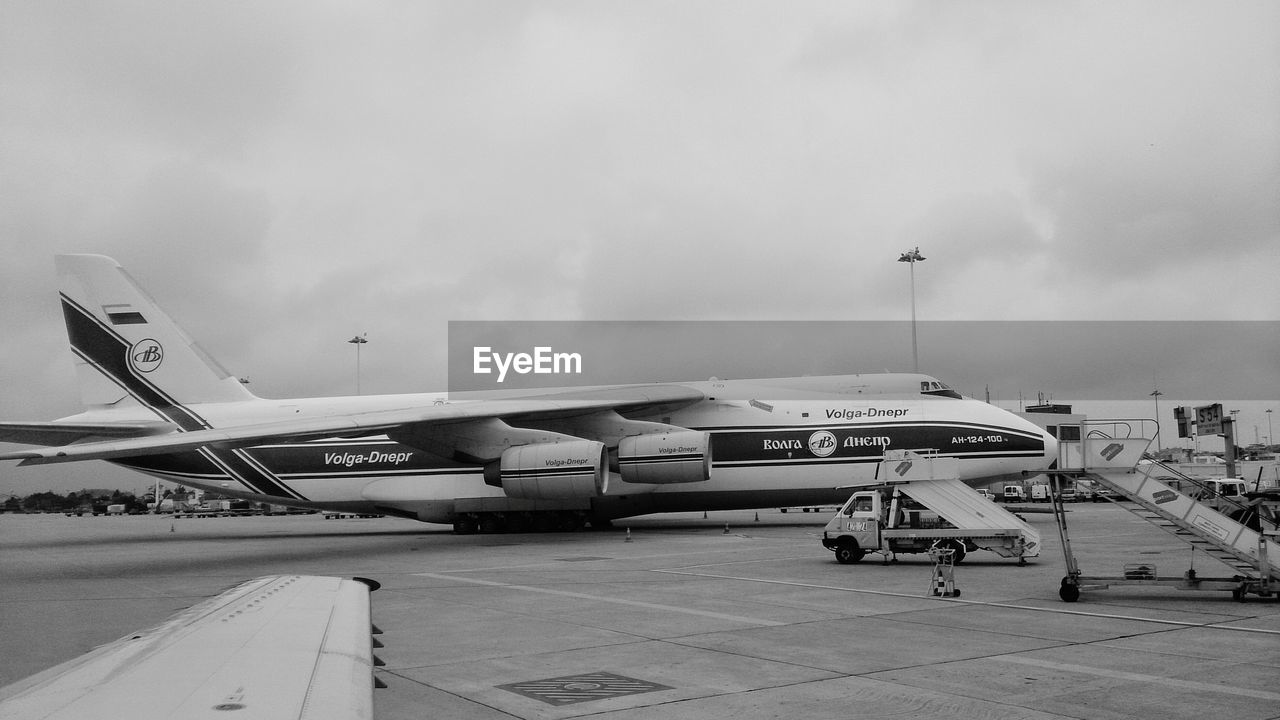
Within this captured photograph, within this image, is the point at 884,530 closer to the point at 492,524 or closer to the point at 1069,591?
the point at 1069,591

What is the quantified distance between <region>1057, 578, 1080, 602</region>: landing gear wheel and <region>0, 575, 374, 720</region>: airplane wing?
9625 millimetres

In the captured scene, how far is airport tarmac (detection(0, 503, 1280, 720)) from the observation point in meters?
7.04

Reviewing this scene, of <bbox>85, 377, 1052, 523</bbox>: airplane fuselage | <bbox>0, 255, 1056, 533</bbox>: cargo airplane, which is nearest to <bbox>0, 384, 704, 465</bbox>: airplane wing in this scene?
<bbox>0, 255, 1056, 533</bbox>: cargo airplane

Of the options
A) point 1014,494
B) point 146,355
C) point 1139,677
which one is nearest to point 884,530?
point 1139,677

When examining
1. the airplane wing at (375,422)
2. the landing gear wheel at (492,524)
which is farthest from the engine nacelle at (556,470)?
the landing gear wheel at (492,524)

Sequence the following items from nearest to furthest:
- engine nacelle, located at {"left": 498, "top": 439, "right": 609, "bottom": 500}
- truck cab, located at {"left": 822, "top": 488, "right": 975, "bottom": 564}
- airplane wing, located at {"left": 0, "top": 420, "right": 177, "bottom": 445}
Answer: truck cab, located at {"left": 822, "top": 488, "right": 975, "bottom": 564}, engine nacelle, located at {"left": 498, "top": 439, "right": 609, "bottom": 500}, airplane wing, located at {"left": 0, "top": 420, "right": 177, "bottom": 445}

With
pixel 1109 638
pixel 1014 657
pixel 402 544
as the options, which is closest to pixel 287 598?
pixel 1014 657

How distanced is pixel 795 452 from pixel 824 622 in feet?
48.7

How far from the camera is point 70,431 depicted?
2472cm

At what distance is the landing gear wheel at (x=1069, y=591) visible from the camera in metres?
11.8

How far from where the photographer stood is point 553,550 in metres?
21.3

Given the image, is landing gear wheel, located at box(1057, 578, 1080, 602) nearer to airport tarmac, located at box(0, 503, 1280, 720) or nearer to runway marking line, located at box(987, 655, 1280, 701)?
airport tarmac, located at box(0, 503, 1280, 720)

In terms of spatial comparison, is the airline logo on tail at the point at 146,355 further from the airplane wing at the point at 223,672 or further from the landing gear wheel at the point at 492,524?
the airplane wing at the point at 223,672

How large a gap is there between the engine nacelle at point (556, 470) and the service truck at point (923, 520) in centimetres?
706
